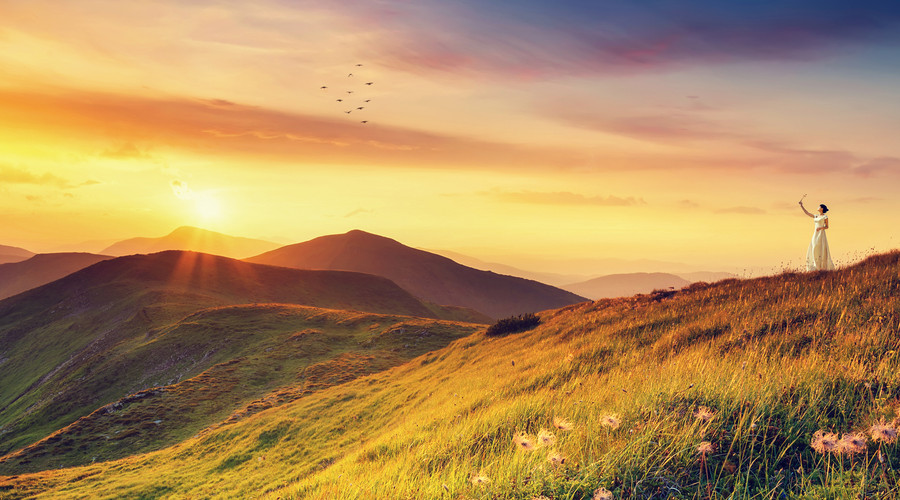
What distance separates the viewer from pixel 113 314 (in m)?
80.1

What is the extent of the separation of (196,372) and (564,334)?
41.7m

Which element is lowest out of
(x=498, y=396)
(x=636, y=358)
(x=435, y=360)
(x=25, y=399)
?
(x=25, y=399)

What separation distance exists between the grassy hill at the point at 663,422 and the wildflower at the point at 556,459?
0.03 metres

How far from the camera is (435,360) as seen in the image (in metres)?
30.1

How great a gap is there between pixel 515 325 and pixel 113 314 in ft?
277

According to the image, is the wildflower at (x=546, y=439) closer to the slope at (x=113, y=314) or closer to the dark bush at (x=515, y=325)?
the dark bush at (x=515, y=325)

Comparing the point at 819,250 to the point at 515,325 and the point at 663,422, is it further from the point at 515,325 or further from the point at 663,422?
the point at 663,422

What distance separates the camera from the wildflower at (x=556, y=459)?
180 inches

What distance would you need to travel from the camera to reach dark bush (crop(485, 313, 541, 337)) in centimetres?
2909

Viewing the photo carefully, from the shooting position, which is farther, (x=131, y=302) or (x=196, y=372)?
(x=131, y=302)

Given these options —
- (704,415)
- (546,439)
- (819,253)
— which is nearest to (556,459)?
(546,439)

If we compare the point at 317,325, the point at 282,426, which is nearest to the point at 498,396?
the point at 282,426

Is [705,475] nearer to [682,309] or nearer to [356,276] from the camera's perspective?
[682,309]

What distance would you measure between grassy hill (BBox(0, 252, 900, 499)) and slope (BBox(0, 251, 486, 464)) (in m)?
35.2
